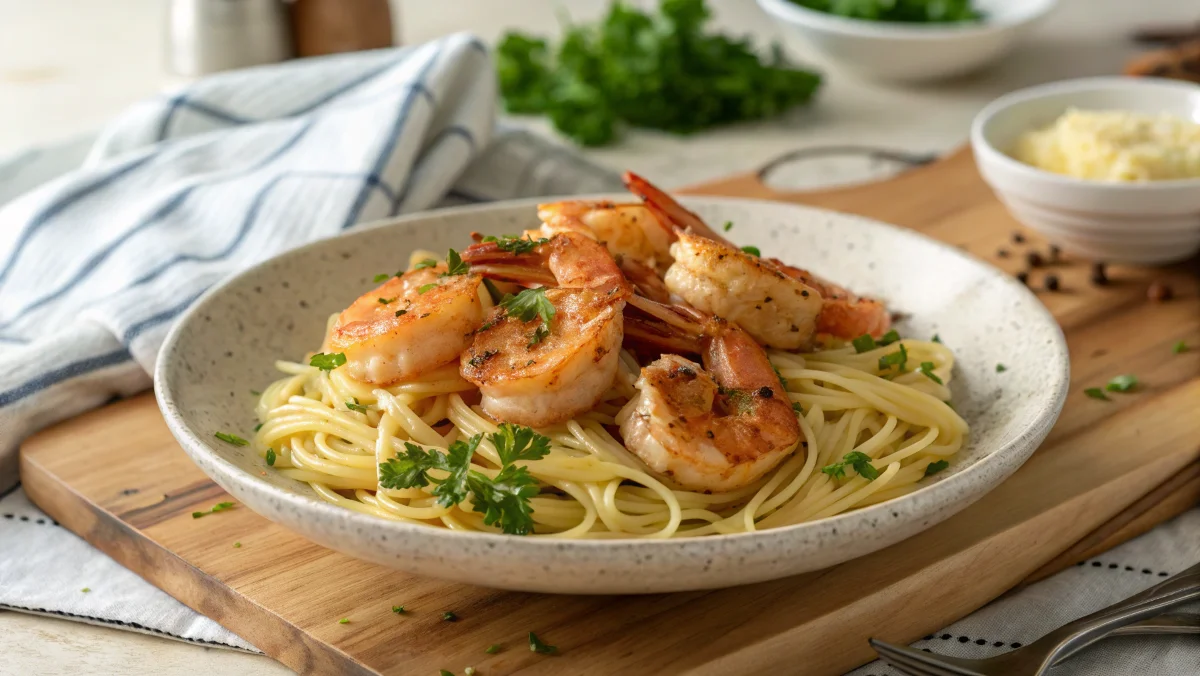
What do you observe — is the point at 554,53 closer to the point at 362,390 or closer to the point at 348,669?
the point at 362,390

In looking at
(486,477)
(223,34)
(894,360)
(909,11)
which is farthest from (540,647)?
(909,11)

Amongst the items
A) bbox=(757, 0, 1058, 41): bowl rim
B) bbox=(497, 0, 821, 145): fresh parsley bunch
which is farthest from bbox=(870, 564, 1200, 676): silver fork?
bbox=(757, 0, 1058, 41): bowl rim

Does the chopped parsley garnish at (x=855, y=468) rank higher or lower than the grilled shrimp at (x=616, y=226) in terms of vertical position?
lower

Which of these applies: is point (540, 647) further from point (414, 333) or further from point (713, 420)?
point (414, 333)

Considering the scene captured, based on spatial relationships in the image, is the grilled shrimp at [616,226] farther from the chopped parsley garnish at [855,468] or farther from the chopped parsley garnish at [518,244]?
the chopped parsley garnish at [855,468]

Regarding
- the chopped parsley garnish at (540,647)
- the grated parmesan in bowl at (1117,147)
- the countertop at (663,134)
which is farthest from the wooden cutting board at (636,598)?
the countertop at (663,134)

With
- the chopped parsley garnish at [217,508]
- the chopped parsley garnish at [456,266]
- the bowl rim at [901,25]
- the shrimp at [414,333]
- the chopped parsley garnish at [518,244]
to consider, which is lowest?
the chopped parsley garnish at [217,508]
